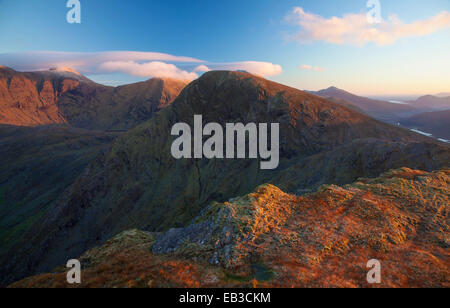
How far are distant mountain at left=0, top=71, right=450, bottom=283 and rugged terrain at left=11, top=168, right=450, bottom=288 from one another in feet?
85.5

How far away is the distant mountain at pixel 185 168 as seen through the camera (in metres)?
59.8

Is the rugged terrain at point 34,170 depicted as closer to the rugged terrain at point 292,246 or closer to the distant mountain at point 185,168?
the distant mountain at point 185,168

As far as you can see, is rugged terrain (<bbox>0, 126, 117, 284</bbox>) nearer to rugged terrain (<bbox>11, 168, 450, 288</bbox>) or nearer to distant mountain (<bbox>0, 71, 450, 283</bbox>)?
distant mountain (<bbox>0, 71, 450, 283</bbox>)

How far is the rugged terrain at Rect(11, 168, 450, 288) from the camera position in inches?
395

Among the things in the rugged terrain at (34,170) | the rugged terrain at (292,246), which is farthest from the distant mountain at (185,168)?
the rugged terrain at (292,246)

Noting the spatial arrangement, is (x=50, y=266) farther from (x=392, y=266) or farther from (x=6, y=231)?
(x=392, y=266)

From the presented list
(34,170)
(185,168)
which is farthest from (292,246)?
(34,170)

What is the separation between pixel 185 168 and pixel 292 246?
62.5 meters

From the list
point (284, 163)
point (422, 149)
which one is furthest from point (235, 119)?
point (422, 149)

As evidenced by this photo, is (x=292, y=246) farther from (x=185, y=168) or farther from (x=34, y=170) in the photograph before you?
(x=34, y=170)

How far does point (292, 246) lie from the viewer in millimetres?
12453
